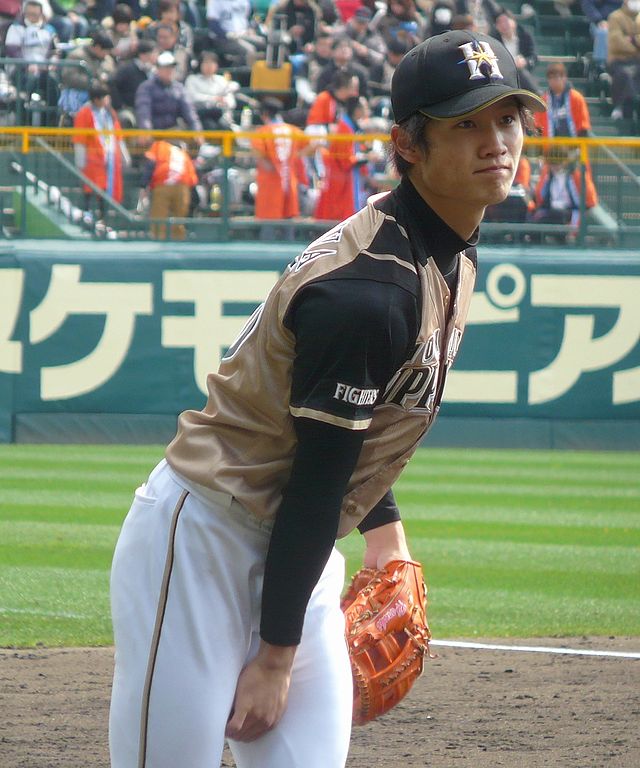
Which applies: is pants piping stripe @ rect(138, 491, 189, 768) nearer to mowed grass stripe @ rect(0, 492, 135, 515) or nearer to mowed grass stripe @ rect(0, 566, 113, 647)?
mowed grass stripe @ rect(0, 566, 113, 647)

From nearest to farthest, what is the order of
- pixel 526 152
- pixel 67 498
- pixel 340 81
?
pixel 67 498 → pixel 526 152 → pixel 340 81

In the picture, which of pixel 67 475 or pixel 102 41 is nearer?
pixel 67 475

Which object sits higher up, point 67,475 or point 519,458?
point 67,475

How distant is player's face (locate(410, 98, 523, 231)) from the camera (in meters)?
2.26

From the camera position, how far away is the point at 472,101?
2.20m

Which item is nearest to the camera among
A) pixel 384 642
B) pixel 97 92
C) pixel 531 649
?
pixel 384 642

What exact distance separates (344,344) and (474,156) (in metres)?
0.43

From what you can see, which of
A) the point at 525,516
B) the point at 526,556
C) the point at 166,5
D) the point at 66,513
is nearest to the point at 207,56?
the point at 166,5

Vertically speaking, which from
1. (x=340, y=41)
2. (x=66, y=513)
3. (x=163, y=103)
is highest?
(x=340, y=41)

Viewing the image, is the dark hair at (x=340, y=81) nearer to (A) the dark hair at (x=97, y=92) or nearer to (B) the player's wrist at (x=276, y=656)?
(A) the dark hair at (x=97, y=92)

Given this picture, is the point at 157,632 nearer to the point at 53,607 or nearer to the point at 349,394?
the point at 349,394

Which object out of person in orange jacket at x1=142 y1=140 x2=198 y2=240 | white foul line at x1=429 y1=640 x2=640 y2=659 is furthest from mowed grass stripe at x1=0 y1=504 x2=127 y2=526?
person in orange jacket at x1=142 y1=140 x2=198 y2=240

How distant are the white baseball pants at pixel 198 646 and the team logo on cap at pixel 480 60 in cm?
84

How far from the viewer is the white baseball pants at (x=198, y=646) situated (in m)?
2.26
